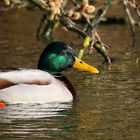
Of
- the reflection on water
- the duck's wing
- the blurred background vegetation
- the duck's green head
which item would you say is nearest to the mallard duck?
the duck's wing

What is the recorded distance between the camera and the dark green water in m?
10.8

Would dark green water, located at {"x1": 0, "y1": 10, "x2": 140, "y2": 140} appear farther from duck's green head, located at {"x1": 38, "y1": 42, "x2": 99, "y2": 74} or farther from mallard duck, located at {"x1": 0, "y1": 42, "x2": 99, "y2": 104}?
duck's green head, located at {"x1": 38, "y1": 42, "x2": 99, "y2": 74}

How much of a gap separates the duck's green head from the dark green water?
38 centimetres

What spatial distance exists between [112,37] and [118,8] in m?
5.43

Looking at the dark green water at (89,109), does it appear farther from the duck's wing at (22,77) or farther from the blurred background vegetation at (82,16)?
the blurred background vegetation at (82,16)

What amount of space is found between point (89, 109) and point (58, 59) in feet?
5.20

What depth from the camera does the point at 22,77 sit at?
41.2ft

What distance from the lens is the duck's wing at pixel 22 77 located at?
12.5 m

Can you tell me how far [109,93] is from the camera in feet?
43.6

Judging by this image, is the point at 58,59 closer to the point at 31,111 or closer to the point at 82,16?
the point at 31,111

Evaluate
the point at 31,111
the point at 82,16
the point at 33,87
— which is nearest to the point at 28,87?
the point at 33,87

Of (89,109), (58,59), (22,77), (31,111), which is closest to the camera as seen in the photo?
(31,111)

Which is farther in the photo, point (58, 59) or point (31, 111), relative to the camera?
point (58, 59)

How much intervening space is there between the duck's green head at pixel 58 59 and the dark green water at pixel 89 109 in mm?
378
